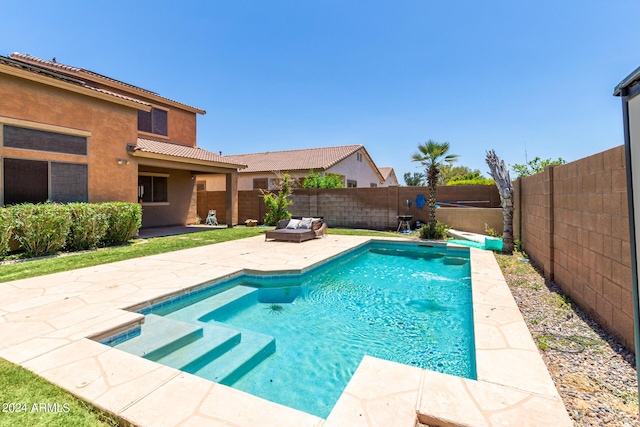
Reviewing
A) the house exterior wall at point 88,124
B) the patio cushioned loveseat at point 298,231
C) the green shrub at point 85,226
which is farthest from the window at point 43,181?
the patio cushioned loveseat at point 298,231

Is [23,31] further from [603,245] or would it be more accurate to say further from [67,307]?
[603,245]

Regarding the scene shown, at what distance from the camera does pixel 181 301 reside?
216 inches

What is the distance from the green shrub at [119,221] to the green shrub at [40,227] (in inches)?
52.6

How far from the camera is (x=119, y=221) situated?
1063 centimetres

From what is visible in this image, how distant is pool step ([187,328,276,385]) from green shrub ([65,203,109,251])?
26.8 ft

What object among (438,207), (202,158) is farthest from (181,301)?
(438,207)

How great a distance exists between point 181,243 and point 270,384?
9060 mm

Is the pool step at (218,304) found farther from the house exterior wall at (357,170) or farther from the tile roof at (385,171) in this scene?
the tile roof at (385,171)

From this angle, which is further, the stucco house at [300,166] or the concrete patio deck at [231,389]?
the stucco house at [300,166]

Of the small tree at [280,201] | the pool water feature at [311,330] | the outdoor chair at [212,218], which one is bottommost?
the pool water feature at [311,330]

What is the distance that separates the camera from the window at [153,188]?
1581 centimetres

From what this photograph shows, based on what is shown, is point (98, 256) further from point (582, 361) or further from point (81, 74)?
point (582, 361)

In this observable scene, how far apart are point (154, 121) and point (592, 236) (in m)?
17.4

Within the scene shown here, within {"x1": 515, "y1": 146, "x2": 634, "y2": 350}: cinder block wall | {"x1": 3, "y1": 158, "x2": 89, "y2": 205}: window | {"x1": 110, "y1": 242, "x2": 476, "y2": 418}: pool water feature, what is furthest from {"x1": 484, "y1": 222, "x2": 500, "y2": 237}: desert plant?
{"x1": 3, "y1": 158, "x2": 89, "y2": 205}: window
